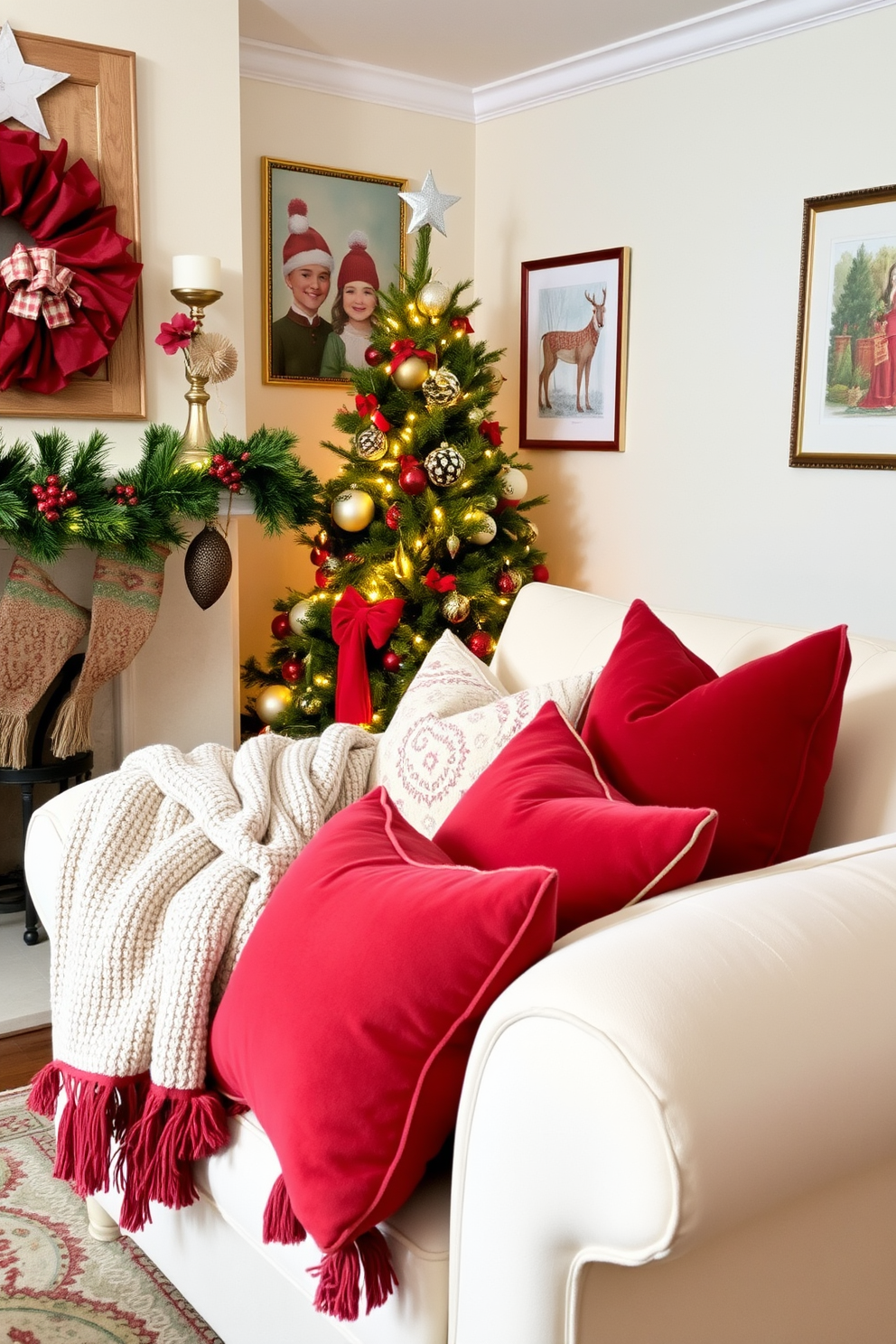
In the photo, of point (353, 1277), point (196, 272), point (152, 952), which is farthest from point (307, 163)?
point (353, 1277)

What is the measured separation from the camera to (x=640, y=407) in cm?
391

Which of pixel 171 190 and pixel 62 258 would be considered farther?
pixel 171 190

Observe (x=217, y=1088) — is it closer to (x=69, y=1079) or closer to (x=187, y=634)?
(x=69, y=1079)

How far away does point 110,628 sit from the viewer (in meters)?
2.96

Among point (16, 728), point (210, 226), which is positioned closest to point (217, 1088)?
point (16, 728)

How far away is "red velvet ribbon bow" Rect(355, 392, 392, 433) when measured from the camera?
11.5ft

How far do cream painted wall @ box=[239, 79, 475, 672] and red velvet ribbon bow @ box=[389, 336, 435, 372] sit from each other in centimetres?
64

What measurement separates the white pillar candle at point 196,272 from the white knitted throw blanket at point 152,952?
1.61 meters

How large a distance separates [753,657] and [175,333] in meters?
1.79

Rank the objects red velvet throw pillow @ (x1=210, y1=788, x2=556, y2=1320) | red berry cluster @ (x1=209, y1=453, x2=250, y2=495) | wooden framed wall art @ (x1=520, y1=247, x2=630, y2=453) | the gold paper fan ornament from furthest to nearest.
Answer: wooden framed wall art @ (x1=520, y1=247, x2=630, y2=453) → the gold paper fan ornament → red berry cluster @ (x1=209, y1=453, x2=250, y2=495) → red velvet throw pillow @ (x1=210, y1=788, x2=556, y2=1320)

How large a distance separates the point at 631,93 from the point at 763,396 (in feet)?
3.58

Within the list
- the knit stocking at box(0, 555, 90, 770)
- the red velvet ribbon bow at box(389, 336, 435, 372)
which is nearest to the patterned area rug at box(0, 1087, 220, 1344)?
the knit stocking at box(0, 555, 90, 770)

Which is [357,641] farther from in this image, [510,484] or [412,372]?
[412,372]

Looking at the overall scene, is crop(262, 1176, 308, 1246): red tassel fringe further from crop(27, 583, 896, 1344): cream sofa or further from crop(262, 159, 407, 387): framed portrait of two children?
crop(262, 159, 407, 387): framed portrait of two children
